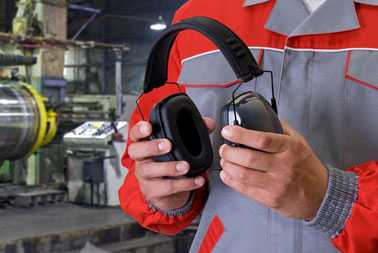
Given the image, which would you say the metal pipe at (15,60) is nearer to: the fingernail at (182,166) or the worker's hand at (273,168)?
the fingernail at (182,166)

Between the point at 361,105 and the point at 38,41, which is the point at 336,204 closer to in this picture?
the point at 361,105

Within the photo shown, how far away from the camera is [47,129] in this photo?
13.9ft

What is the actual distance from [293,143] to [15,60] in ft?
12.5

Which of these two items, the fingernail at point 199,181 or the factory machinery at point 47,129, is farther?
the factory machinery at point 47,129

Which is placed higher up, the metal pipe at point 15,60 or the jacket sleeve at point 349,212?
the metal pipe at point 15,60

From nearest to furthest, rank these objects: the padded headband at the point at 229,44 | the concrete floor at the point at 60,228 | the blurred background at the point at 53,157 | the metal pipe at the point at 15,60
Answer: the padded headband at the point at 229,44 → the concrete floor at the point at 60,228 → the blurred background at the point at 53,157 → the metal pipe at the point at 15,60

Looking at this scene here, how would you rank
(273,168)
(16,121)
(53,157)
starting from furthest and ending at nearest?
(53,157) → (16,121) → (273,168)

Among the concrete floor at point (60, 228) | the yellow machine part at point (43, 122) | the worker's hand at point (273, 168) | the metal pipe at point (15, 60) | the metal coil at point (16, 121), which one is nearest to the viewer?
the worker's hand at point (273, 168)

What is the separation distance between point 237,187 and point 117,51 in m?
4.75

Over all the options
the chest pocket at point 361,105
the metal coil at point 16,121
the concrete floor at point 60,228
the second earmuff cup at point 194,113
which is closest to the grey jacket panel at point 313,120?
the chest pocket at point 361,105

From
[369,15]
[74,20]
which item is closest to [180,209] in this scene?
[369,15]

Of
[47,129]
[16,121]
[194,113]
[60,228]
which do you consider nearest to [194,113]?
[194,113]

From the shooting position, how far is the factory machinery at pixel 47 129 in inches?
159

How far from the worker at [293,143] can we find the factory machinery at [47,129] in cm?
318
